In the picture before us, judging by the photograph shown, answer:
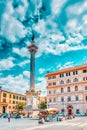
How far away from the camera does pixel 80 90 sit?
60.2 m

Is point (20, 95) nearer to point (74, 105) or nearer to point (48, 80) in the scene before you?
point (48, 80)

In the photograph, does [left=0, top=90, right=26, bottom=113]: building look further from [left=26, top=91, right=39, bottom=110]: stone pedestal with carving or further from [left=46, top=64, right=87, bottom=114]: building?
[left=26, top=91, right=39, bottom=110]: stone pedestal with carving

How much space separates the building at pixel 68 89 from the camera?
195ft

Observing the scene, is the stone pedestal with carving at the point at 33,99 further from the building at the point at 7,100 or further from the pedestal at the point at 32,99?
the building at the point at 7,100

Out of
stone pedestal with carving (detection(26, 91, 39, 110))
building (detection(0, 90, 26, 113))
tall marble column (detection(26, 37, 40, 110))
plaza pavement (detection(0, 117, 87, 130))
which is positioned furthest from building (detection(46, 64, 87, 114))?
building (detection(0, 90, 26, 113))

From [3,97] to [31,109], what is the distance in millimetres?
43692

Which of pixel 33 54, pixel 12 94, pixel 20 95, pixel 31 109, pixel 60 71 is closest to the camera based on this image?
pixel 31 109

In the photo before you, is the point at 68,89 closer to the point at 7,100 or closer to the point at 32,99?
the point at 32,99

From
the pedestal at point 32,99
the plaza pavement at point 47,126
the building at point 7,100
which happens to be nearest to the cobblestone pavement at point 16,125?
the plaza pavement at point 47,126

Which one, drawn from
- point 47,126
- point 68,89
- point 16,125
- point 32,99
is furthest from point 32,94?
point 47,126

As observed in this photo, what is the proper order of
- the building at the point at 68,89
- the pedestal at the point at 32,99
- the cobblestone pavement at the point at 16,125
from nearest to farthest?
the cobblestone pavement at the point at 16,125 < the pedestal at the point at 32,99 < the building at the point at 68,89

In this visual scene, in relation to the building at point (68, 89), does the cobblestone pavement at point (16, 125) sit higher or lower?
lower

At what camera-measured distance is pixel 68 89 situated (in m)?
62.7

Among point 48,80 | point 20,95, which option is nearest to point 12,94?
point 20,95
